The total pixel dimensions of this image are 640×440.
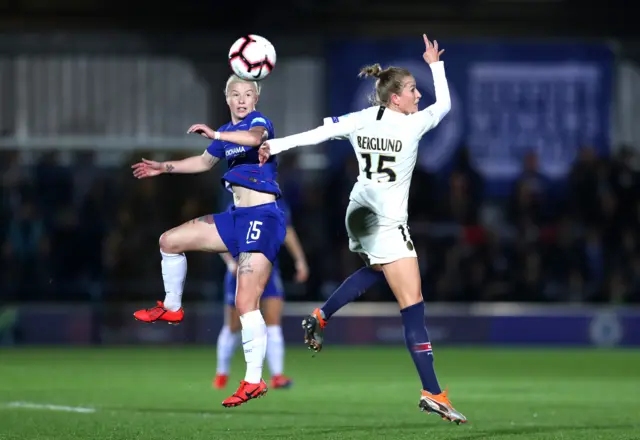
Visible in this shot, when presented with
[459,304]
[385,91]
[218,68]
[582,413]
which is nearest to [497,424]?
[582,413]

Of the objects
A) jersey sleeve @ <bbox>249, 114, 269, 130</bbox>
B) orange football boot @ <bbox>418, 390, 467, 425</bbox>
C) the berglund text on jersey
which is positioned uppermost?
jersey sleeve @ <bbox>249, 114, 269, 130</bbox>

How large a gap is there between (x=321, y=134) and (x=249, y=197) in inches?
27.9

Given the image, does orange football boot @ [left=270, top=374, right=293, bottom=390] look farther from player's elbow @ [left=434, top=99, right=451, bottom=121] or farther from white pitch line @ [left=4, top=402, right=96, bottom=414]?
player's elbow @ [left=434, top=99, right=451, bottom=121]

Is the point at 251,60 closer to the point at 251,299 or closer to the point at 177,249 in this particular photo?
the point at 177,249

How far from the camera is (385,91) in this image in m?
8.87

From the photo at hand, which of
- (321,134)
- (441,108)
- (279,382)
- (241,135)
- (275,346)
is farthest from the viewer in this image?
(279,382)

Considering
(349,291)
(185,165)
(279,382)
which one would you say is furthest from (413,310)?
(279,382)

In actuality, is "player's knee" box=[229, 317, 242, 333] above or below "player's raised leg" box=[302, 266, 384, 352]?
below

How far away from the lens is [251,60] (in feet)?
29.6

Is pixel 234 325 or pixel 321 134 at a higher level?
pixel 321 134

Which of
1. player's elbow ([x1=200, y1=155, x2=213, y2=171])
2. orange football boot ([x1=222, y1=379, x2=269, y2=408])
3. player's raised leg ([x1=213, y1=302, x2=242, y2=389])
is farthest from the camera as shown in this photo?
player's raised leg ([x1=213, y1=302, x2=242, y2=389])

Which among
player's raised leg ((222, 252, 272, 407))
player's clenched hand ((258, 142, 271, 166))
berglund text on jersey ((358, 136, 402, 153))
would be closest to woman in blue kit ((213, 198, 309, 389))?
player's raised leg ((222, 252, 272, 407))

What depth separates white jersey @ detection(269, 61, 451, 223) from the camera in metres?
8.75

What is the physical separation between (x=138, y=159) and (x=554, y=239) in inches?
220
